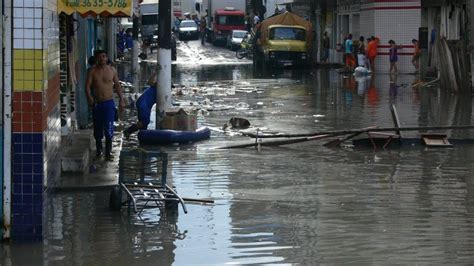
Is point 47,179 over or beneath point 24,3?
beneath

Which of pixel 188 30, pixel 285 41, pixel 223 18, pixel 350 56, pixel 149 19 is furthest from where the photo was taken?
pixel 188 30

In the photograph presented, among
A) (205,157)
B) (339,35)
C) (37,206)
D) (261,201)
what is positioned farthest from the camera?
(339,35)

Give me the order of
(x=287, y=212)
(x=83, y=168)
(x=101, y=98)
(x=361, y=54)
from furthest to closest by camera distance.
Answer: (x=361, y=54) < (x=101, y=98) < (x=83, y=168) < (x=287, y=212)

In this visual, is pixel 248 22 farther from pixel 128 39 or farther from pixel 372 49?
pixel 372 49

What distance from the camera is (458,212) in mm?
11859

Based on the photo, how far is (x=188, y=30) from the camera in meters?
80.6

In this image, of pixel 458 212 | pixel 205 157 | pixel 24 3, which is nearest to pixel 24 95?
pixel 24 3

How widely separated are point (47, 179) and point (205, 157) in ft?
21.4

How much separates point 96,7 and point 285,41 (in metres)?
38.2

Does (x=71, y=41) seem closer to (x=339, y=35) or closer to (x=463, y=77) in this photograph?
(x=463, y=77)

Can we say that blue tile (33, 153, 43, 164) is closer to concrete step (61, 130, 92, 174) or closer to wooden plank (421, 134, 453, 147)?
concrete step (61, 130, 92, 174)

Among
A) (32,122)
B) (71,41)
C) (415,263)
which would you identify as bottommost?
(415,263)

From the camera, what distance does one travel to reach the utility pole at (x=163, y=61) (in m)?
20.2

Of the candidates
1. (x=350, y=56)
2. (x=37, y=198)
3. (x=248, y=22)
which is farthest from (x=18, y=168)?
(x=248, y=22)
